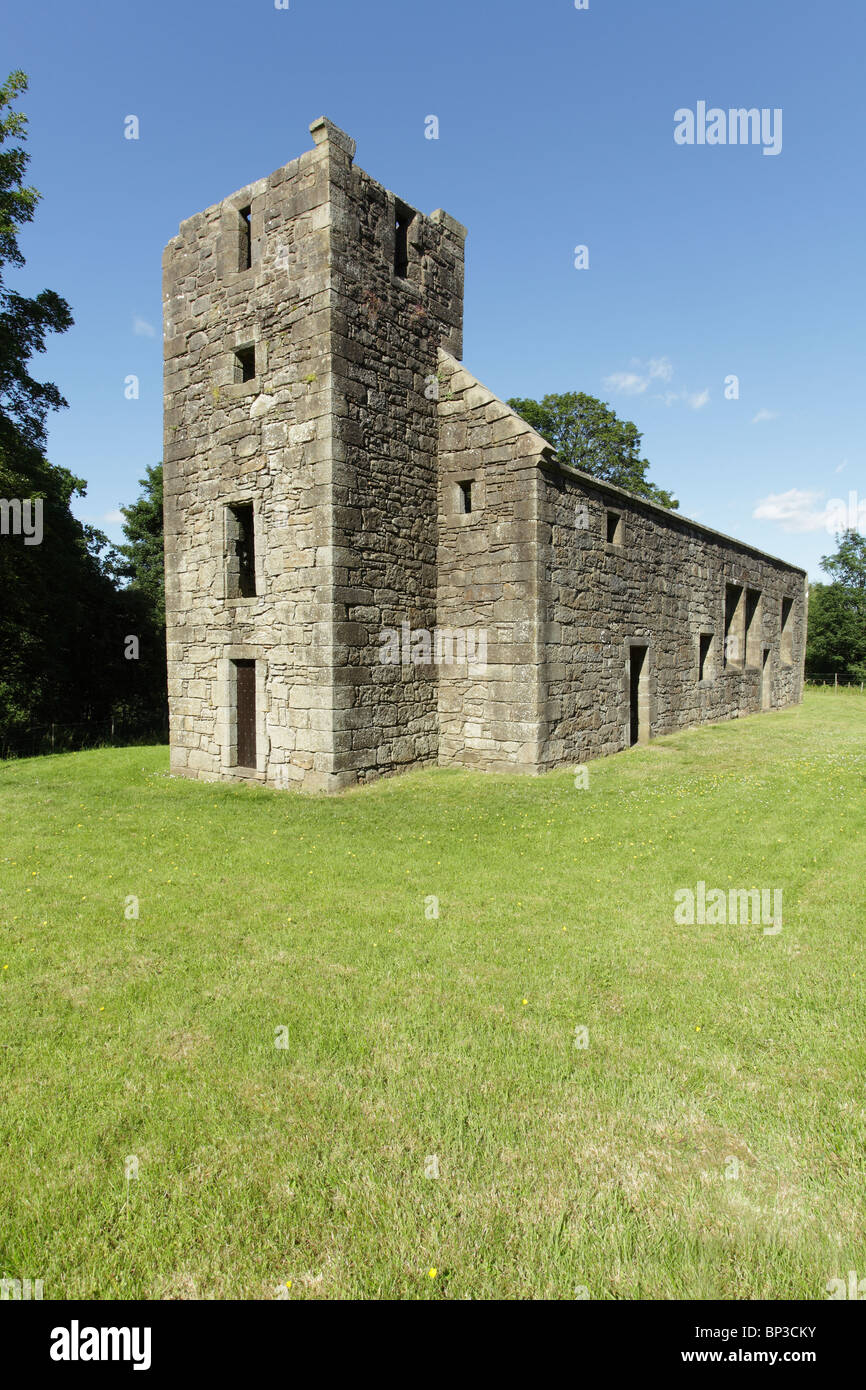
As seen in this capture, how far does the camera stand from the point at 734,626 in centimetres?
2230

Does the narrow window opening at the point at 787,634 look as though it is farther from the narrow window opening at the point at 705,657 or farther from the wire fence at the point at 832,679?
the wire fence at the point at 832,679

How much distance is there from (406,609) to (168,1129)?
996 cm

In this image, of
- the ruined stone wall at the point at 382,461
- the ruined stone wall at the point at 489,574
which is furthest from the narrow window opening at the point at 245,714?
the ruined stone wall at the point at 489,574

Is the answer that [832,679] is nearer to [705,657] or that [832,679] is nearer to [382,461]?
[705,657]

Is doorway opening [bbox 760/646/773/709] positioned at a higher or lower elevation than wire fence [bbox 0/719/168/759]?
higher

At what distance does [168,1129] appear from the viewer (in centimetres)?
318

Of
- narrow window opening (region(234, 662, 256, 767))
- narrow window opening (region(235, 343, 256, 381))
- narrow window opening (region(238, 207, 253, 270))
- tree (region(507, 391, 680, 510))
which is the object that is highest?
tree (region(507, 391, 680, 510))

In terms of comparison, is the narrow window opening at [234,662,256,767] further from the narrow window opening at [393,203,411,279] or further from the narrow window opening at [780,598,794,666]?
the narrow window opening at [780,598,794,666]

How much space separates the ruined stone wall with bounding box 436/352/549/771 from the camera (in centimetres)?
1198

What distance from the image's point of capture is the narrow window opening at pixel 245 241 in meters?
12.5

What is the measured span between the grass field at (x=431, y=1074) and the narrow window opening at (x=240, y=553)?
634 cm

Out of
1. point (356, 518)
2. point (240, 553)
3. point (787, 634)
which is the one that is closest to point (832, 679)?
point (787, 634)

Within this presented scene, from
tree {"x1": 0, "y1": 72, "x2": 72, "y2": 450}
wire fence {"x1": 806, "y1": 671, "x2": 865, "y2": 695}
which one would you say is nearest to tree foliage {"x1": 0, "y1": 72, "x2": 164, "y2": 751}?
tree {"x1": 0, "y1": 72, "x2": 72, "y2": 450}

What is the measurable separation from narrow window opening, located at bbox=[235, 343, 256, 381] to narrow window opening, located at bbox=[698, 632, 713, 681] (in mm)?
13151
